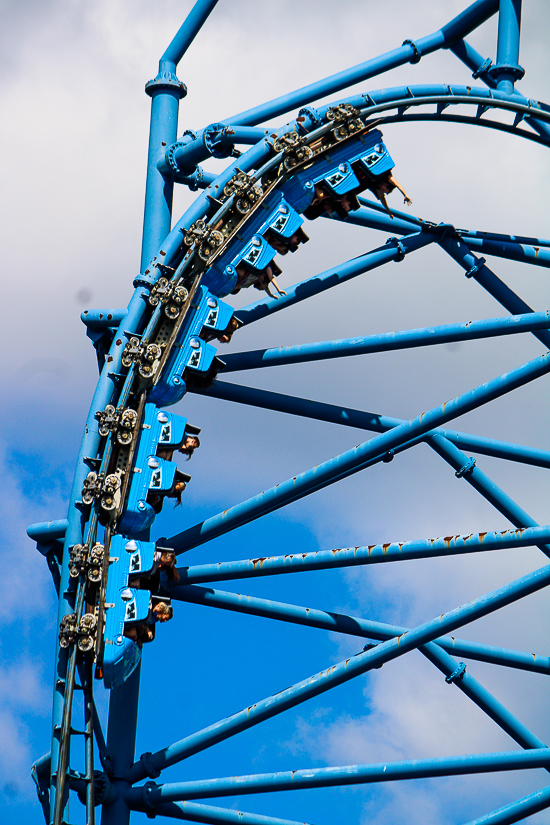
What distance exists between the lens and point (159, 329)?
12.6 meters

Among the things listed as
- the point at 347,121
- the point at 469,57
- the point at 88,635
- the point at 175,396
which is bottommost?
the point at 88,635

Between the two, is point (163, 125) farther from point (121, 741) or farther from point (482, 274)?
point (121, 741)

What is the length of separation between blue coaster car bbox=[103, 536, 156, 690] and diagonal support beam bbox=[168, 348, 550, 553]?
105cm

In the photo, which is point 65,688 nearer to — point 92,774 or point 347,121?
point 92,774

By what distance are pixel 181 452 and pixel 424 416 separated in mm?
2182

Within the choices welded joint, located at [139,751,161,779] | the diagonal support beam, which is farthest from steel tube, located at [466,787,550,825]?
the diagonal support beam

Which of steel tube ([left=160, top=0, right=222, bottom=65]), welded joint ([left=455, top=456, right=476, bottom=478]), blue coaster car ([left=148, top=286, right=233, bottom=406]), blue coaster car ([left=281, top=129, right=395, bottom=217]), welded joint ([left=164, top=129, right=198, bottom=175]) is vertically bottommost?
blue coaster car ([left=148, top=286, right=233, bottom=406])

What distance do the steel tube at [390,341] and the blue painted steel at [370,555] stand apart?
6.38 ft

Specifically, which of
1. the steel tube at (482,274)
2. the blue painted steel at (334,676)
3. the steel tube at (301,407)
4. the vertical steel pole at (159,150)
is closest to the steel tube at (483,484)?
the steel tube at (301,407)

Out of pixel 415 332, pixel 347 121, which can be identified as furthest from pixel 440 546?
pixel 347 121

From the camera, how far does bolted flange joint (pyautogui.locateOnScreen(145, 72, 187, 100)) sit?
565 inches

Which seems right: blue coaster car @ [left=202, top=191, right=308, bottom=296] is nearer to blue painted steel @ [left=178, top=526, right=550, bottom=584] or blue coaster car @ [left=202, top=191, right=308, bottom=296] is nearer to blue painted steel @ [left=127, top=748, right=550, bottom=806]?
blue painted steel @ [left=178, top=526, right=550, bottom=584]

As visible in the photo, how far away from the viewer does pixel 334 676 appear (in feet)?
39.3

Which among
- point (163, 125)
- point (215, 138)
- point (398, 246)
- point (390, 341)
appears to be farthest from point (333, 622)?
point (163, 125)
